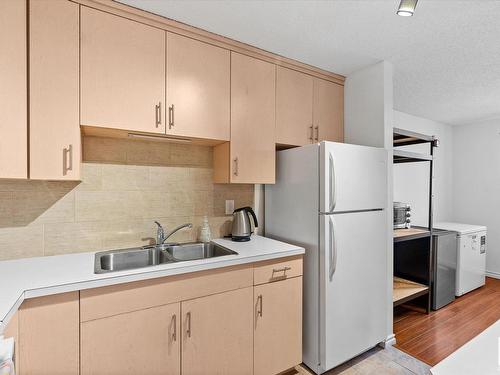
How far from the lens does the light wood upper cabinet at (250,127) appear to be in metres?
1.99

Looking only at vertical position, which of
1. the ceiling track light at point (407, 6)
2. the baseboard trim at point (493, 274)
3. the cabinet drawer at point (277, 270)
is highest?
the ceiling track light at point (407, 6)

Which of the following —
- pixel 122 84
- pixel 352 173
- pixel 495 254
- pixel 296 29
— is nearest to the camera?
pixel 122 84

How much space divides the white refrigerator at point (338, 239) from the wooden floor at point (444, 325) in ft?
1.11

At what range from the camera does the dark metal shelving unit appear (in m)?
2.68

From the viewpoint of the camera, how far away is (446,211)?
4.41 metres

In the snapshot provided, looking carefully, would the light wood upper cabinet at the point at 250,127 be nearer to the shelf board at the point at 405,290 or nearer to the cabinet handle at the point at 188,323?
the cabinet handle at the point at 188,323

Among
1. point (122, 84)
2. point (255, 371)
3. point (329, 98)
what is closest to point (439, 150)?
point (329, 98)

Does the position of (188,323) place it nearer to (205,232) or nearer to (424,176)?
(205,232)

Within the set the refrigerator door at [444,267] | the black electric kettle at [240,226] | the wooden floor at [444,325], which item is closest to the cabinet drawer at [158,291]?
the black electric kettle at [240,226]

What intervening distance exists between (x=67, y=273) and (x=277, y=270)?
46.5 inches

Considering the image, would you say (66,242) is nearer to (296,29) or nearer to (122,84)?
(122,84)

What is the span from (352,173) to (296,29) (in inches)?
41.7

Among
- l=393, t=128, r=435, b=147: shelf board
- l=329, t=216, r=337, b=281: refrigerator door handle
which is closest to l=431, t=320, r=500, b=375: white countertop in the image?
Result: l=329, t=216, r=337, b=281: refrigerator door handle

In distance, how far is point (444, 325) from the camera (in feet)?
8.79
